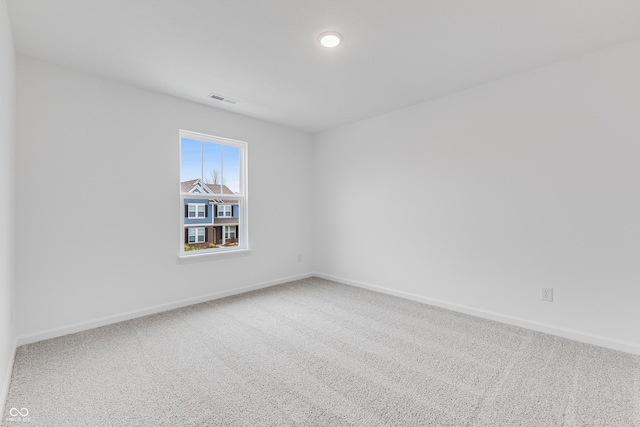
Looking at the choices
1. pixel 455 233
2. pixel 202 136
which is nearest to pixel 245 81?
pixel 202 136

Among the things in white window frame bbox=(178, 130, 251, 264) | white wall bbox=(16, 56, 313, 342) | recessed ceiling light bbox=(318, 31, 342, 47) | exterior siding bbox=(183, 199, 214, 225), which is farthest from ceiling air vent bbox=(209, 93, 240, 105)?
recessed ceiling light bbox=(318, 31, 342, 47)

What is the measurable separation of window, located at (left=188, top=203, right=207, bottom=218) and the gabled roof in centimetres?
17

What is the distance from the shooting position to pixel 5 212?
1.98 m

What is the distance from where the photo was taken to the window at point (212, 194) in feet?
11.8

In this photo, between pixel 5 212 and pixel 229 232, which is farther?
pixel 229 232

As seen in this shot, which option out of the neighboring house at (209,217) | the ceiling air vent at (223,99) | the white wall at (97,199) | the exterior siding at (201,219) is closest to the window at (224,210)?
the neighboring house at (209,217)

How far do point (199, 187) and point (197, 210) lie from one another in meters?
0.30

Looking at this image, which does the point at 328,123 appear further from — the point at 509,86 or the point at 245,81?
the point at 509,86

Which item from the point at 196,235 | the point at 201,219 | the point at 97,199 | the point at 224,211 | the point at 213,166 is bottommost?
the point at 196,235

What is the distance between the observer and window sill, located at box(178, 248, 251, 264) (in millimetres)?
3457

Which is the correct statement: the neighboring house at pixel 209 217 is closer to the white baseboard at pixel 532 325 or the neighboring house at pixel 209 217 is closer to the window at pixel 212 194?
the window at pixel 212 194

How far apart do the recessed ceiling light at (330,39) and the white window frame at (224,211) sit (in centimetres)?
248

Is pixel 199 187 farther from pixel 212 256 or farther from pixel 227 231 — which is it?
pixel 212 256

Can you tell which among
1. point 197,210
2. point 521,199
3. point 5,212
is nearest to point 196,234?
point 197,210
